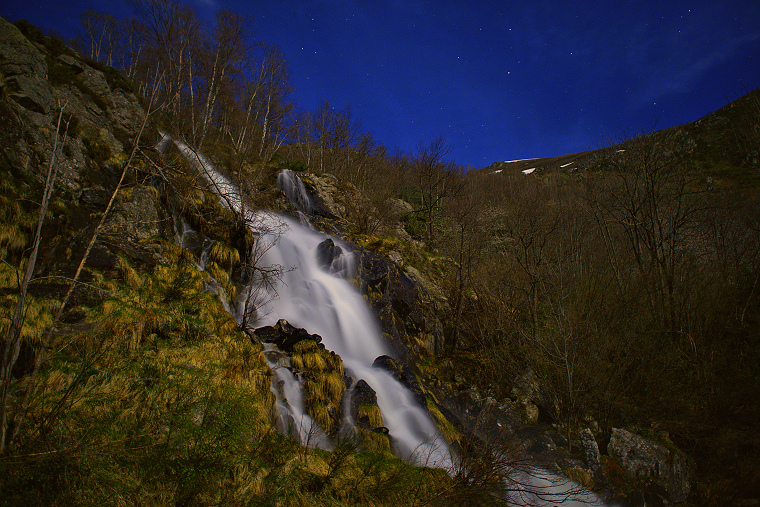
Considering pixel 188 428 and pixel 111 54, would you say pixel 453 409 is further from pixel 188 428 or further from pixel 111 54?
pixel 111 54

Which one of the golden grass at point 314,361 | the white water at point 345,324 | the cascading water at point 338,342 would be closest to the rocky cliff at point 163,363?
the golden grass at point 314,361

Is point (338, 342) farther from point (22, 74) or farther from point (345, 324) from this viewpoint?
point (22, 74)

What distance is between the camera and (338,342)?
9.48m

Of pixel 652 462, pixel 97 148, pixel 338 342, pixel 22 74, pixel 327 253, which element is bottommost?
pixel 652 462

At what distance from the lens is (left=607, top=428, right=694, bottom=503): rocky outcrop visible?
6504 mm

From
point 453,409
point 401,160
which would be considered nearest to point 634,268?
point 453,409

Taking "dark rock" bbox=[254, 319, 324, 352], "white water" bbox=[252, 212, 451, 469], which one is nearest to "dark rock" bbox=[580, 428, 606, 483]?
"white water" bbox=[252, 212, 451, 469]

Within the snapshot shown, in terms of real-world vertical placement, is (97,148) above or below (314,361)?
above

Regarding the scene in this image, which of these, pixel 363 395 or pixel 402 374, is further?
pixel 402 374

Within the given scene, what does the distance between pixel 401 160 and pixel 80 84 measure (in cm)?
→ 3081

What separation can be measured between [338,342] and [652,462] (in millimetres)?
7495

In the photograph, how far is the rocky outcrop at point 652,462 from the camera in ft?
21.3

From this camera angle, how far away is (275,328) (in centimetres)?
787

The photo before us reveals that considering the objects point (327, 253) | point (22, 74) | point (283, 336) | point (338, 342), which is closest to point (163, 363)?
point (283, 336)
